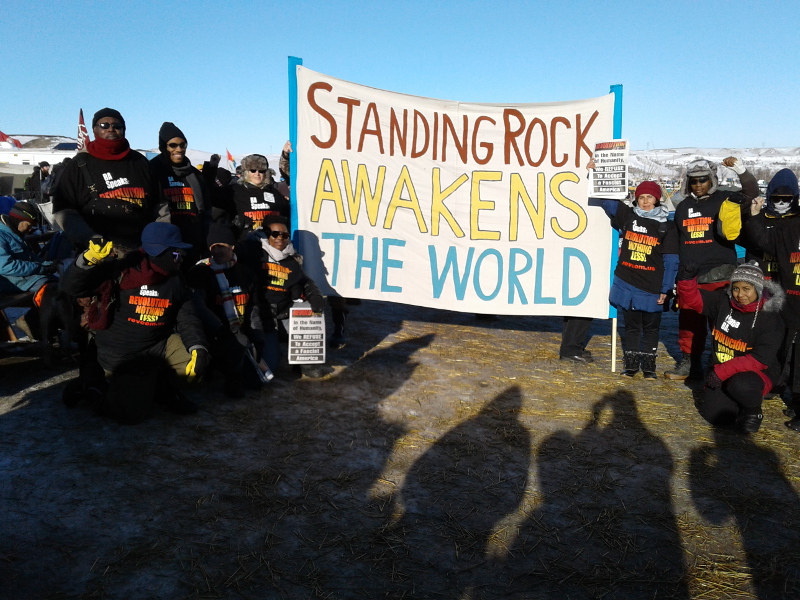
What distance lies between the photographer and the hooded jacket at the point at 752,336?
540cm

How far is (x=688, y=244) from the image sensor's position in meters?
6.49

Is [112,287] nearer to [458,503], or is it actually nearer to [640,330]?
[458,503]

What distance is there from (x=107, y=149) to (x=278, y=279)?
1.89m

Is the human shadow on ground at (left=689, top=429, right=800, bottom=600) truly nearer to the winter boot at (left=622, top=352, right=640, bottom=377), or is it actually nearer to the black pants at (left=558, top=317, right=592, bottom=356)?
the winter boot at (left=622, top=352, right=640, bottom=377)

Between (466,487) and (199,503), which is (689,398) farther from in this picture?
(199,503)

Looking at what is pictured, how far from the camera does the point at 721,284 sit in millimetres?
6367

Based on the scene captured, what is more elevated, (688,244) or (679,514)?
A: (688,244)

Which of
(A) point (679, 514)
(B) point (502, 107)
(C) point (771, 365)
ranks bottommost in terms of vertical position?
(A) point (679, 514)

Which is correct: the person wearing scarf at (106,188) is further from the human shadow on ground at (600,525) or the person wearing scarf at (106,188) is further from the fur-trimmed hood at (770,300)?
the fur-trimmed hood at (770,300)

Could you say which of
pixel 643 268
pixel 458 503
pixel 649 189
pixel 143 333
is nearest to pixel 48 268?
pixel 143 333

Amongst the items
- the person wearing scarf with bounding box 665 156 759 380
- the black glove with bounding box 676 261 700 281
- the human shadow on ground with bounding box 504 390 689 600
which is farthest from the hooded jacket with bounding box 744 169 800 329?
the human shadow on ground with bounding box 504 390 689 600

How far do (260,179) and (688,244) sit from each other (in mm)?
4690

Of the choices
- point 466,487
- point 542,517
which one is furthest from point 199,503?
point 542,517

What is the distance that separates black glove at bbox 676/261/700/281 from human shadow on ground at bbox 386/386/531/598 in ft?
8.07
